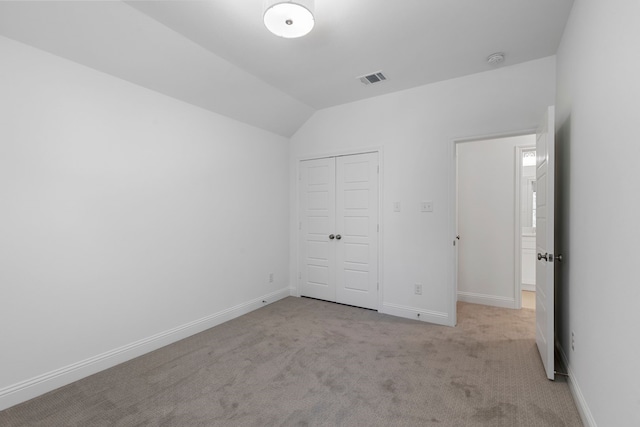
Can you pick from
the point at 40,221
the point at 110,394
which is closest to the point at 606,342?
the point at 110,394

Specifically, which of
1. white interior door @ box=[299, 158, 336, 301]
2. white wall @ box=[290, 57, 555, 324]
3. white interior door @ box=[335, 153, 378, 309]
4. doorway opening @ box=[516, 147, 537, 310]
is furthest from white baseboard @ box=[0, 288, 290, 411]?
doorway opening @ box=[516, 147, 537, 310]

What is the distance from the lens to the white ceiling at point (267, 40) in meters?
2.09

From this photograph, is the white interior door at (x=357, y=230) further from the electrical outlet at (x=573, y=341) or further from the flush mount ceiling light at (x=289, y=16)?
the flush mount ceiling light at (x=289, y=16)

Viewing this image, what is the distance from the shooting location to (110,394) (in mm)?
2109

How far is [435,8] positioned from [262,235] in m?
3.09

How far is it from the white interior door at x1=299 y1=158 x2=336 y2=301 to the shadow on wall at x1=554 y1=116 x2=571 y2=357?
2461mm

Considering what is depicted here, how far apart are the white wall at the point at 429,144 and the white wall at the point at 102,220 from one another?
72.0 inches

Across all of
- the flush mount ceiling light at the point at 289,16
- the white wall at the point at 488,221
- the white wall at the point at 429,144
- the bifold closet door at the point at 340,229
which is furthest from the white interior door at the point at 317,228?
the flush mount ceiling light at the point at 289,16

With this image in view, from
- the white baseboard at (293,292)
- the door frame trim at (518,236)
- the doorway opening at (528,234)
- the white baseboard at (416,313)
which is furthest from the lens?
the doorway opening at (528,234)

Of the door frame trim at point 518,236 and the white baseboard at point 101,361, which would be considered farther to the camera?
the door frame trim at point 518,236

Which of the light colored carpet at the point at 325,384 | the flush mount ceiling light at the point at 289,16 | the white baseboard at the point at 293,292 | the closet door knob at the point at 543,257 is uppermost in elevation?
the flush mount ceiling light at the point at 289,16

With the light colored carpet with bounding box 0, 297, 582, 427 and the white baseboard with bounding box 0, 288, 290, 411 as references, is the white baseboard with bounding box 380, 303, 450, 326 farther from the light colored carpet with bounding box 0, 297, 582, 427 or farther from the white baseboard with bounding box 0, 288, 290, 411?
the white baseboard with bounding box 0, 288, 290, 411

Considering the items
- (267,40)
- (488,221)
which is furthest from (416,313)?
(267,40)

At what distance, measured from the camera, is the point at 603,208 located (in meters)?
1.51
